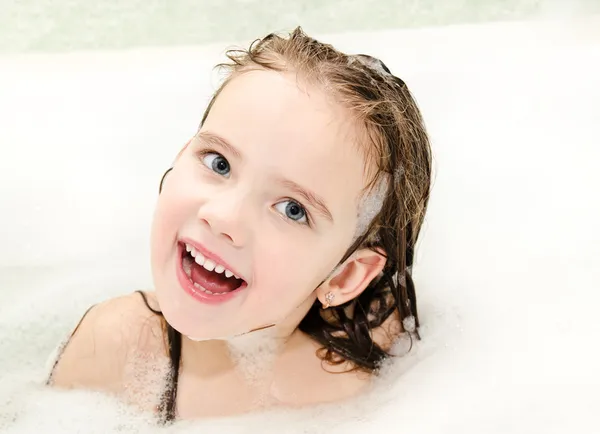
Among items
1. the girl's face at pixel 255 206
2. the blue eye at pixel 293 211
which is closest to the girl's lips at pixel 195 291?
the girl's face at pixel 255 206

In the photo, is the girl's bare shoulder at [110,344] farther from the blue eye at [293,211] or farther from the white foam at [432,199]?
the blue eye at [293,211]

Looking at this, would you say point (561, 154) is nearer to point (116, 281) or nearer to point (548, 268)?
point (548, 268)

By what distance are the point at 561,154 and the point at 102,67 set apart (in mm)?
827

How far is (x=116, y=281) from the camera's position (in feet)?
4.18

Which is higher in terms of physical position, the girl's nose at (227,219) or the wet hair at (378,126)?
the wet hair at (378,126)

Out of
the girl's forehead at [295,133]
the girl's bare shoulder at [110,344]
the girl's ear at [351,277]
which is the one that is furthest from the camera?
the girl's bare shoulder at [110,344]

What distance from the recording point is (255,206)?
2.64 feet

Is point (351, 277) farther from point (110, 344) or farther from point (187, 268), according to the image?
point (110, 344)

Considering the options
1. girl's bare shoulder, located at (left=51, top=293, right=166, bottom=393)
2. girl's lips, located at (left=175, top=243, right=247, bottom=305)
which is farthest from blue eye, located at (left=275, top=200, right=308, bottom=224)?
girl's bare shoulder, located at (left=51, top=293, right=166, bottom=393)

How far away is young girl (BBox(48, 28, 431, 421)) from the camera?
0.80 m

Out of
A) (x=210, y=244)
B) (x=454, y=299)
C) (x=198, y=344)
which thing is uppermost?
(x=210, y=244)

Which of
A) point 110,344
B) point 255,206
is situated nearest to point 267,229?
point 255,206

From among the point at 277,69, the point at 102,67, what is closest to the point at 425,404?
the point at 277,69

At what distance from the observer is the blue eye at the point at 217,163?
83cm
